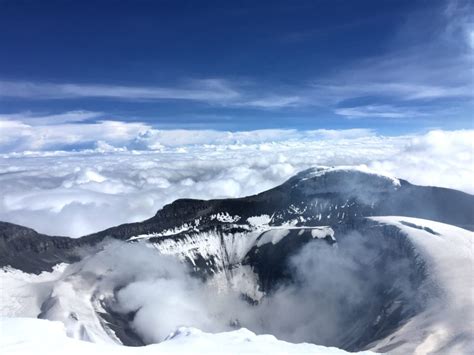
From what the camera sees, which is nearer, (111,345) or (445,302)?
(111,345)

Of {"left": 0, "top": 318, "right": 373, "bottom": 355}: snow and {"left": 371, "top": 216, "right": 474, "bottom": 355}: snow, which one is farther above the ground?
{"left": 0, "top": 318, "right": 373, "bottom": 355}: snow

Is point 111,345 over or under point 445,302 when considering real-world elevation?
over

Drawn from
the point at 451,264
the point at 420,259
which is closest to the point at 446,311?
the point at 451,264

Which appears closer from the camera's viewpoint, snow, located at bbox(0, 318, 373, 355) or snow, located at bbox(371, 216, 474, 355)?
snow, located at bbox(0, 318, 373, 355)

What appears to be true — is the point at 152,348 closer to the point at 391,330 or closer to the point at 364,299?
the point at 391,330

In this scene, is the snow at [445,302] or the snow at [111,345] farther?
the snow at [445,302]
